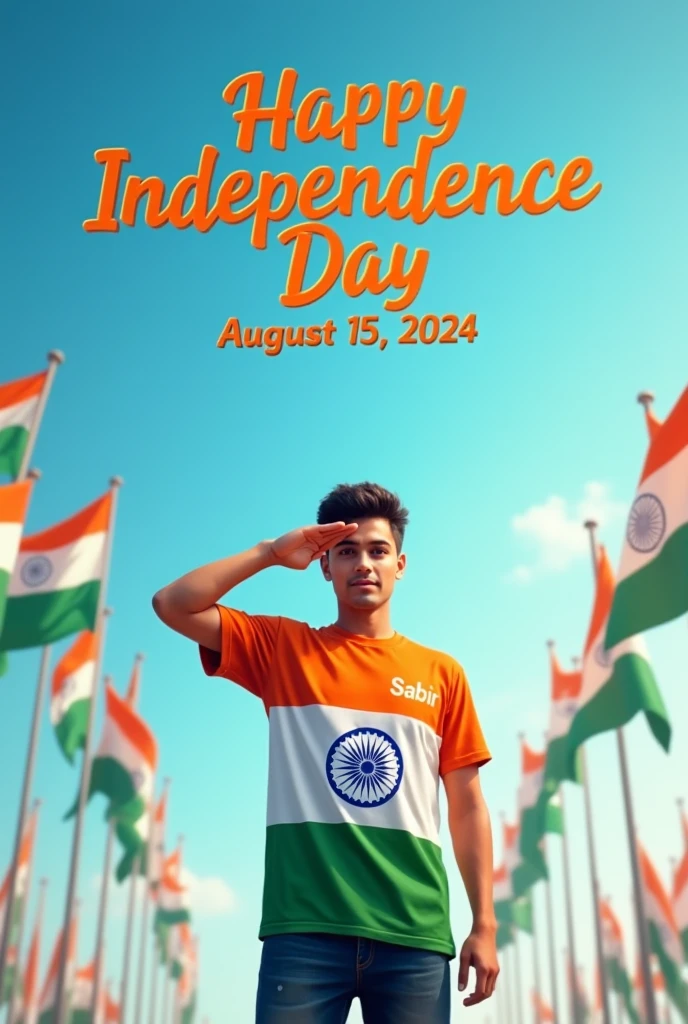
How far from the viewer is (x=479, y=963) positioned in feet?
8.07

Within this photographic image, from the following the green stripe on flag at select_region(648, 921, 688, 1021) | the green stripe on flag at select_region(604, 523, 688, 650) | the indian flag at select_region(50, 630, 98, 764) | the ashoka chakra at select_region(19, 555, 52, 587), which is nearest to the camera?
the green stripe on flag at select_region(604, 523, 688, 650)

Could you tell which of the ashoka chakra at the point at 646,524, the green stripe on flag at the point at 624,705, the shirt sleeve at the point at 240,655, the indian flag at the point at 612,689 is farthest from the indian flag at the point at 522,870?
the shirt sleeve at the point at 240,655

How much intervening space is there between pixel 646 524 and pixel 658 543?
38 centimetres

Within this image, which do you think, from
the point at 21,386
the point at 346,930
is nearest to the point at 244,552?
the point at 346,930

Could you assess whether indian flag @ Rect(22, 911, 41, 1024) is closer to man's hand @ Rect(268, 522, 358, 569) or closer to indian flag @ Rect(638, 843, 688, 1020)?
indian flag @ Rect(638, 843, 688, 1020)

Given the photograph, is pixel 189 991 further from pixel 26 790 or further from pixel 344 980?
pixel 344 980

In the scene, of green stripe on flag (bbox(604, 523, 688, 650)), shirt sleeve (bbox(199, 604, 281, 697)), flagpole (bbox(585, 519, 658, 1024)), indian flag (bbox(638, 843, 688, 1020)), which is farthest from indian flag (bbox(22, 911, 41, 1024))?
shirt sleeve (bbox(199, 604, 281, 697))

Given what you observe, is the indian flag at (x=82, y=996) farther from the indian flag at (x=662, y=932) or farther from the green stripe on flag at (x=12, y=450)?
the green stripe on flag at (x=12, y=450)

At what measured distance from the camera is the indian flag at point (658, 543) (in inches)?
388

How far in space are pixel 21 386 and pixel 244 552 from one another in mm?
11353

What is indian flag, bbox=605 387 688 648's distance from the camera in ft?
32.3

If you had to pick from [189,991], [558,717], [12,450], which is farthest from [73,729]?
[189,991]

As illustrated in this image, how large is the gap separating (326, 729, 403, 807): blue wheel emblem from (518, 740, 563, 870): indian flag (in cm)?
1647

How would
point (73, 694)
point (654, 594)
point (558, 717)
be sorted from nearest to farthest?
point (654, 594) < point (73, 694) < point (558, 717)
